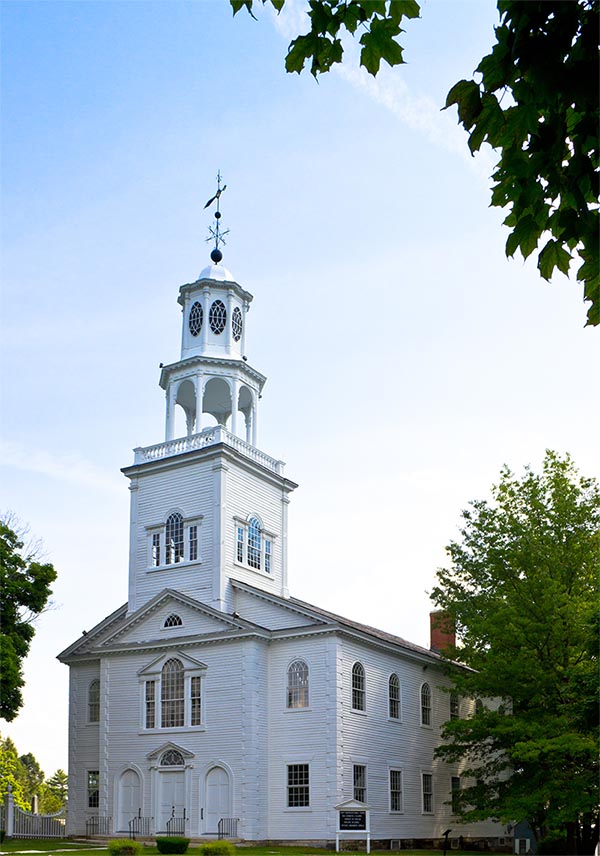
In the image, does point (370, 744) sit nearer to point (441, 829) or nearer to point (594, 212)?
point (441, 829)

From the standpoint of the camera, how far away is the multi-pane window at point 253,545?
40.4 m

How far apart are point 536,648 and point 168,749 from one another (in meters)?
13.8

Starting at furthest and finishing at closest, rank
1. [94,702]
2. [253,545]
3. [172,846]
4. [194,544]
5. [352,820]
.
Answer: [94,702], [253,545], [194,544], [352,820], [172,846]

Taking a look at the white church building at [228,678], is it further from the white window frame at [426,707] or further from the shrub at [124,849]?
the shrub at [124,849]

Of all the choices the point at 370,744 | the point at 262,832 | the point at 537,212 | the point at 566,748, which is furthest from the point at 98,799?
the point at 537,212

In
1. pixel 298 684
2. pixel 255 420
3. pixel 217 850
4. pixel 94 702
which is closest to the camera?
pixel 217 850

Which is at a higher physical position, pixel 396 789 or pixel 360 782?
pixel 360 782

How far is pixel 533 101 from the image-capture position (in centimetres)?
523

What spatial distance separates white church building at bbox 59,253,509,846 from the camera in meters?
35.9

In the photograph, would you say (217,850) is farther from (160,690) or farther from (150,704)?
(150,704)

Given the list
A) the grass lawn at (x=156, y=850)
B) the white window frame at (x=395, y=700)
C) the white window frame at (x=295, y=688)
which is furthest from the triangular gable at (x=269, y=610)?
the grass lawn at (x=156, y=850)

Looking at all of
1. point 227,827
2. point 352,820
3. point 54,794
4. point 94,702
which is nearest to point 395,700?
point 352,820

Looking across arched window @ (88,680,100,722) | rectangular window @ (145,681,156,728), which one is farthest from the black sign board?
arched window @ (88,680,100,722)

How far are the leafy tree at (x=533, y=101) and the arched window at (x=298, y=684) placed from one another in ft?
104
